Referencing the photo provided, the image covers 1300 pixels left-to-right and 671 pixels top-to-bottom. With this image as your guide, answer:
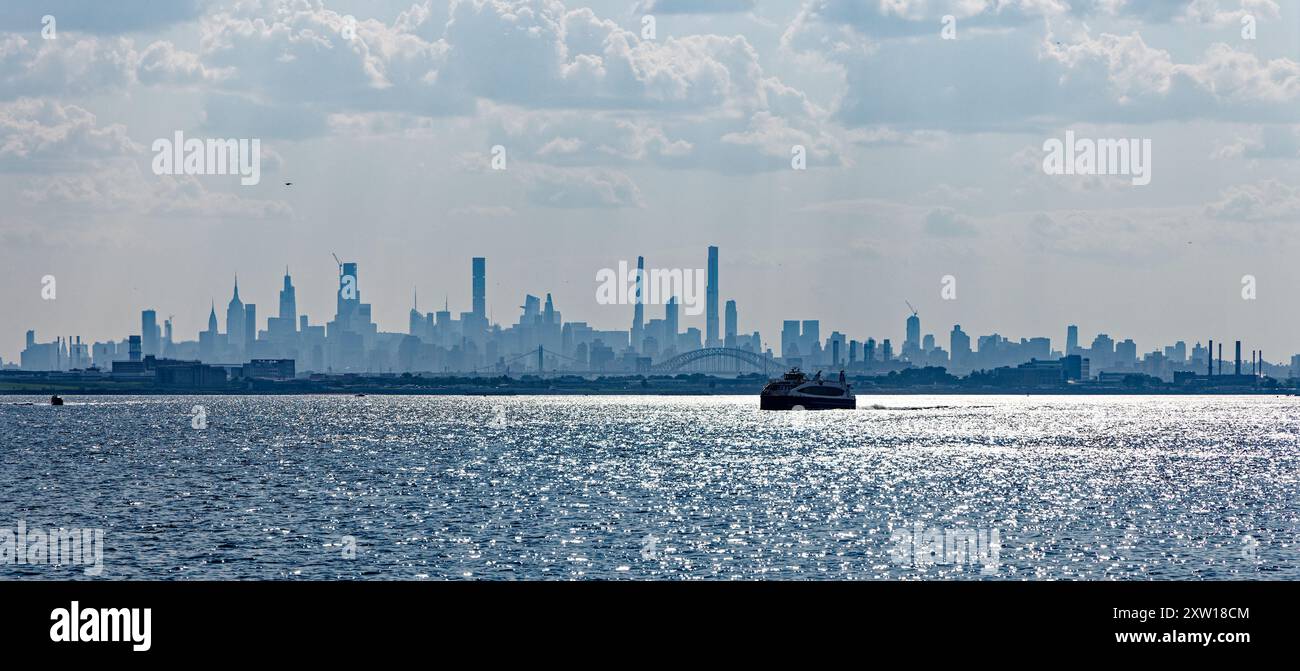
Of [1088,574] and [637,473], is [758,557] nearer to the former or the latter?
[1088,574]

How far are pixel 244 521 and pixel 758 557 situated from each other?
32.8 m

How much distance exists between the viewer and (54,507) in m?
94.2

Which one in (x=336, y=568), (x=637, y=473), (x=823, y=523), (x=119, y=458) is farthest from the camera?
(x=119, y=458)

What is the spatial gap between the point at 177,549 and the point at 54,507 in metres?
30.2

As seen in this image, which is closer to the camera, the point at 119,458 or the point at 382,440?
the point at 119,458

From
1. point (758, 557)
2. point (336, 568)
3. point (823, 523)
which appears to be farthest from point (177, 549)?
point (823, 523)

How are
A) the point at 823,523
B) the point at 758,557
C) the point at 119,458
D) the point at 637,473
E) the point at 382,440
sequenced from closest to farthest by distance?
the point at 758,557
the point at 823,523
the point at 637,473
the point at 119,458
the point at 382,440
